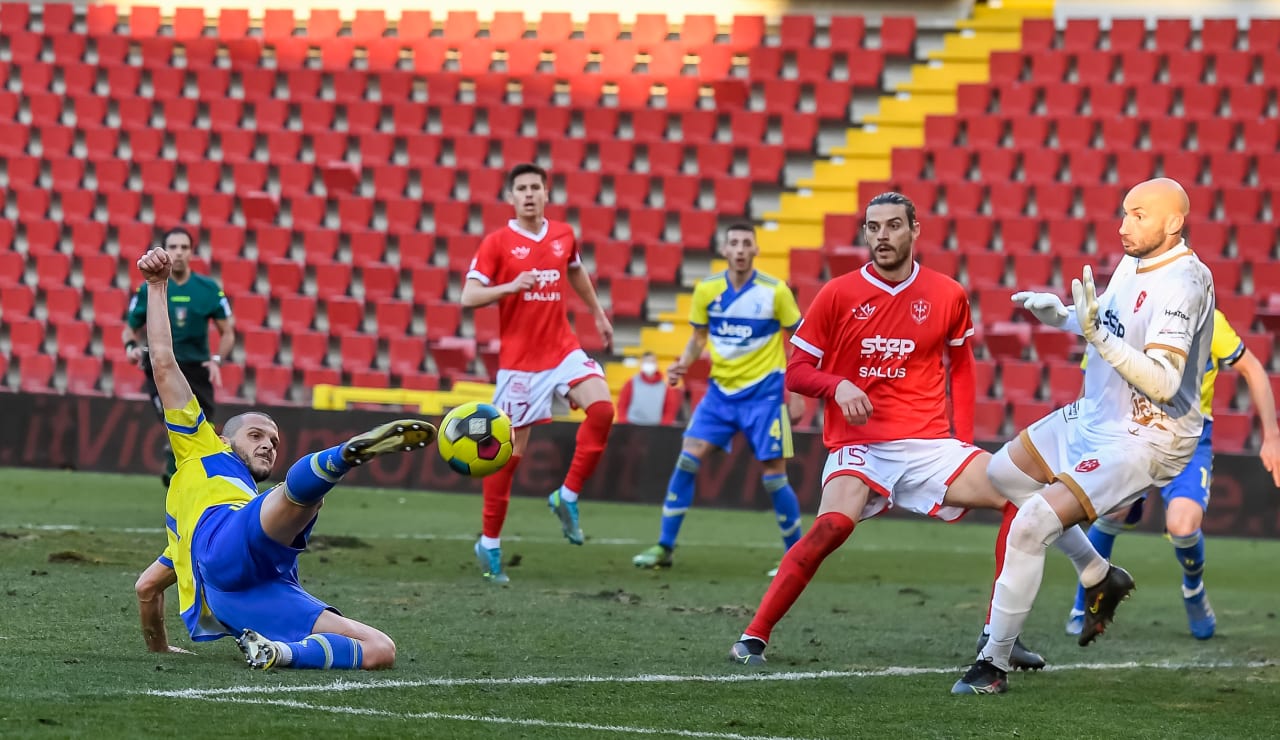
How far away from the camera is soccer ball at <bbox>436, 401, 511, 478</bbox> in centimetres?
592

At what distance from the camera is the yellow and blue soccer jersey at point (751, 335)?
11242 millimetres

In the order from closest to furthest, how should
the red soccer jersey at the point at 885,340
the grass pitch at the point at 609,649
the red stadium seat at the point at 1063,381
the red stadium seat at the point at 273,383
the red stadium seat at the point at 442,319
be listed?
the grass pitch at the point at 609,649, the red soccer jersey at the point at 885,340, the red stadium seat at the point at 1063,381, the red stadium seat at the point at 273,383, the red stadium seat at the point at 442,319

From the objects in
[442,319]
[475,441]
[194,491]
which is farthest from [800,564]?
[442,319]

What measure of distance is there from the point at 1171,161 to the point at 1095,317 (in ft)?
46.5

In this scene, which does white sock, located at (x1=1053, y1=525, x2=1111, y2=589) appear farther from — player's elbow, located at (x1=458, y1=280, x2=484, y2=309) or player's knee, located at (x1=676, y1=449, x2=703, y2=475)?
player's knee, located at (x1=676, y1=449, x2=703, y2=475)

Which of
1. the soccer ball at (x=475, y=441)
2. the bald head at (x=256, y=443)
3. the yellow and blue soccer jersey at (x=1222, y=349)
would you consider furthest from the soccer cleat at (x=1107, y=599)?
the bald head at (x=256, y=443)

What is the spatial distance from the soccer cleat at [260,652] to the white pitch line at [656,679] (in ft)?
0.90

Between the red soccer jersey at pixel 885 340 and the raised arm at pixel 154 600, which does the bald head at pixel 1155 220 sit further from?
the raised arm at pixel 154 600

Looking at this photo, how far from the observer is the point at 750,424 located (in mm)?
11172

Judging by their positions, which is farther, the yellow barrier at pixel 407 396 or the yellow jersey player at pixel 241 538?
the yellow barrier at pixel 407 396

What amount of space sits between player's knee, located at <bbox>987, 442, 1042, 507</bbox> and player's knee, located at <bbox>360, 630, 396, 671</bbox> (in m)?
2.47

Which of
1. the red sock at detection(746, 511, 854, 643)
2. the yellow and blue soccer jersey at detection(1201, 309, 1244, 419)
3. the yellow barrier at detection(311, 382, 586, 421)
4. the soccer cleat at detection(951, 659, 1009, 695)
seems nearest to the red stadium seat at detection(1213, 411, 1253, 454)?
the yellow barrier at detection(311, 382, 586, 421)

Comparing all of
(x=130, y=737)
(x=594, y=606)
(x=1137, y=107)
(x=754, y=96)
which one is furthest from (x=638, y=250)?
(x=130, y=737)

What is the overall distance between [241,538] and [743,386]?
5732 millimetres
